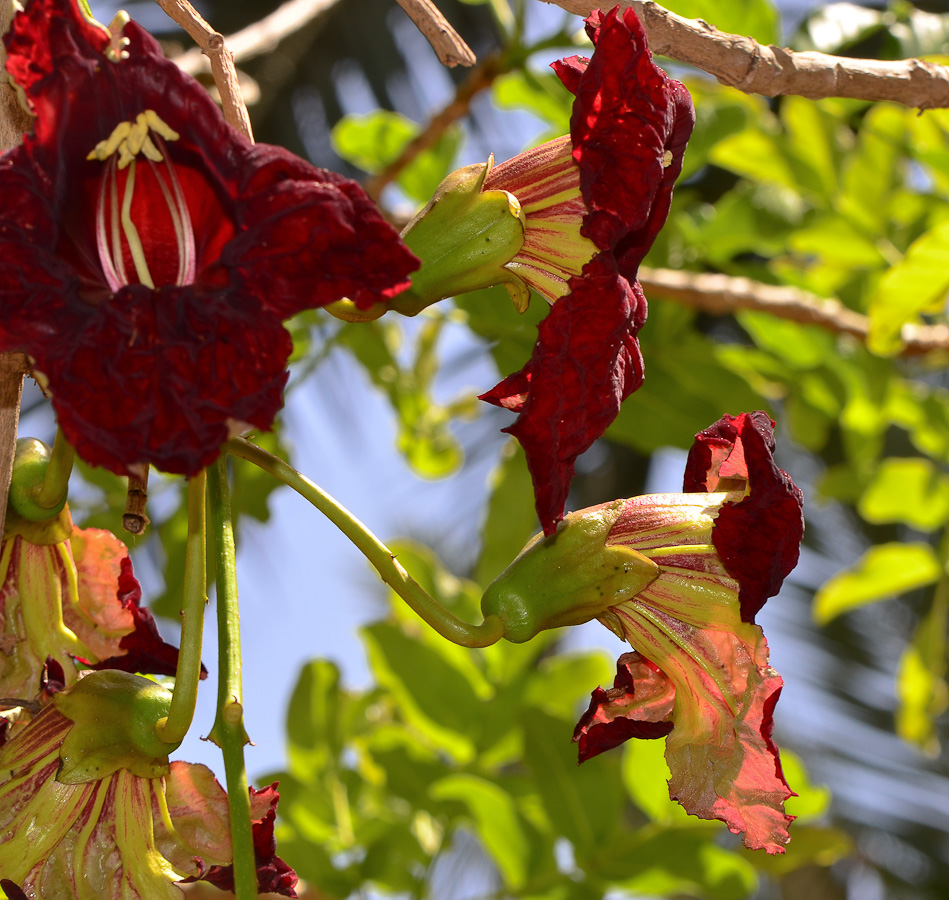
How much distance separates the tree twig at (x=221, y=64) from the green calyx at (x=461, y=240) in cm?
10

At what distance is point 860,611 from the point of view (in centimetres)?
550

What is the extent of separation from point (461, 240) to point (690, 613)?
23 centimetres

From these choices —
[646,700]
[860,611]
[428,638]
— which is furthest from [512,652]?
[860,611]

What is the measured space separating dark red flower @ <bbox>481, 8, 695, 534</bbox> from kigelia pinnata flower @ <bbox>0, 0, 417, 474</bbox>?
9cm

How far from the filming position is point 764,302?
1311 millimetres

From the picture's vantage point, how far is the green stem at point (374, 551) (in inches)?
21.6

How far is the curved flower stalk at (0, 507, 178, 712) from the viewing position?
24.4 inches

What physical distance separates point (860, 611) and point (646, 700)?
5.26 metres

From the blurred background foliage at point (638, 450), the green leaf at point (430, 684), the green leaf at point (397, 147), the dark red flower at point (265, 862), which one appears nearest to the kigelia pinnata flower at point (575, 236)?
the dark red flower at point (265, 862)

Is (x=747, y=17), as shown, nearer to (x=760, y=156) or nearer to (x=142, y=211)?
(x=760, y=156)

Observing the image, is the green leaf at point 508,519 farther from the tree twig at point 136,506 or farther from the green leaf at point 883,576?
the green leaf at point 883,576

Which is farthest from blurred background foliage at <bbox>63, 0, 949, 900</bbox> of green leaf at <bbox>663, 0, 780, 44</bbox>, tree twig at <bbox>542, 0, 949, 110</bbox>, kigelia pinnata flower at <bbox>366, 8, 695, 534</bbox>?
kigelia pinnata flower at <bbox>366, 8, 695, 534</bbox>

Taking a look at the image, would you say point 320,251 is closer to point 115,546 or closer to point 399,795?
point 115,546

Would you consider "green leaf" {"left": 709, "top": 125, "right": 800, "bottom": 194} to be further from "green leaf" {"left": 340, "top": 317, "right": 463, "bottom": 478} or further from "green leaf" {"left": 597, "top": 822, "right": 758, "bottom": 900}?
"green leaf" {"left": 597, "top": 822, "right": 758, "bottom": 900}
